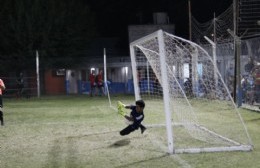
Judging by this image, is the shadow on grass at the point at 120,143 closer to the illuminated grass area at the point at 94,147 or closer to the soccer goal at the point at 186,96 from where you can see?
the illuminated grass area at the point at 94,147

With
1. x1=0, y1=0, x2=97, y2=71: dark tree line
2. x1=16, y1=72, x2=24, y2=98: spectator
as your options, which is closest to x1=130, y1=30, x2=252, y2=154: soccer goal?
x1=16, y1=72, x2=24, y2=98: spectator

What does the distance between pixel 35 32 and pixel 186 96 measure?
28.0 metres

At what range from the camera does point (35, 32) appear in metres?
41.6

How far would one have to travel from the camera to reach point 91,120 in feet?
59.1

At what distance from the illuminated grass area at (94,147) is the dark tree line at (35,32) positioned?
23.4m

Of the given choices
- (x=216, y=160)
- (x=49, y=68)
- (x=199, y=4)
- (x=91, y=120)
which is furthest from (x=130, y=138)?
(x=199, y=4)

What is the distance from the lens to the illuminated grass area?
9.80m

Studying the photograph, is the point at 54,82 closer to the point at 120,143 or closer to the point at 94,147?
the point at 120,143

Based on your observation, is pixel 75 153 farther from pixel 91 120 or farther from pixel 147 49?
pixel 91 120

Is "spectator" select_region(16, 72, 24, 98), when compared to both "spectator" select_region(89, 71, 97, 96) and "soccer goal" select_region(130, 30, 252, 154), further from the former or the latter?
"soccer goal" select_region(130, 30, 252, 154)

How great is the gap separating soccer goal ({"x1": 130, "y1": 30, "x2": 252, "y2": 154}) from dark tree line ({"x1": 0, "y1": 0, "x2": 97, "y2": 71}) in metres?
21.5

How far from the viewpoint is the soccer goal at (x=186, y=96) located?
1100 centimetres

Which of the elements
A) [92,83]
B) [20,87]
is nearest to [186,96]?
[92,83]

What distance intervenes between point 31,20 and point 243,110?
2514 cm
